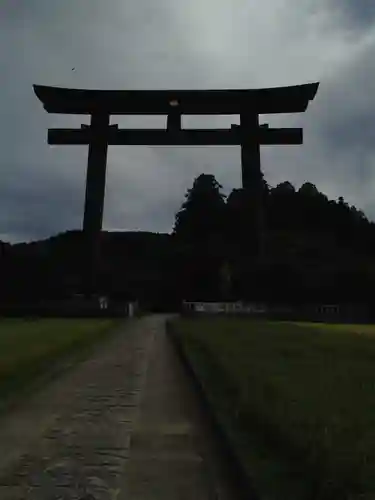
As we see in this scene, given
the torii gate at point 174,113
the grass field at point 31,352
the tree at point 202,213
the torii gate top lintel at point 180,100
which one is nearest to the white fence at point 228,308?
the torii gate at point 174,113

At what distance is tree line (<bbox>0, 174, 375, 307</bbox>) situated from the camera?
43281mm

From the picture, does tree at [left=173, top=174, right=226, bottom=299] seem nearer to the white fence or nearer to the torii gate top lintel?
the white fence

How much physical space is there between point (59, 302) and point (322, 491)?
129ft

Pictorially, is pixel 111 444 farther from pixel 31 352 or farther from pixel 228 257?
pixel 228 257

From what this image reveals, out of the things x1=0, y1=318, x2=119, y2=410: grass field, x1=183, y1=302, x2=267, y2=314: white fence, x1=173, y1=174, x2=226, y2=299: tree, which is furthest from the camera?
x1=173, y1=174, x2=226, y2=299: tree

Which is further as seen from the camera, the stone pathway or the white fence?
the white fence

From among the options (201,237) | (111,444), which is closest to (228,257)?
(201,237)

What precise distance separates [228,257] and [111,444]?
42.9 m

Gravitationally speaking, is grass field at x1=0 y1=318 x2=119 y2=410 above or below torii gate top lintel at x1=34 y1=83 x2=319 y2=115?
below

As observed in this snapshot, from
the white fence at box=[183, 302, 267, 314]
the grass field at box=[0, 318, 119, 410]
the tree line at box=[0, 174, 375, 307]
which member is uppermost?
the tree line at box=[0, 174, 375, 307]

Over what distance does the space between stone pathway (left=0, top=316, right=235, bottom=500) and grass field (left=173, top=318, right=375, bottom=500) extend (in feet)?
1.25

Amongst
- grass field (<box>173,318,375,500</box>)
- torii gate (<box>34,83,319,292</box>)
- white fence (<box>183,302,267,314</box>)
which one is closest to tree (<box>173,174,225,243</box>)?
white fence (<box>183,302,267,314</box>)

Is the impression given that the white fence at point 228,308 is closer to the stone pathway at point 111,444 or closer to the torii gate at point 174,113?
the torii gate at point 174,113

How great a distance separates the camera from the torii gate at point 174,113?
36.7 m
